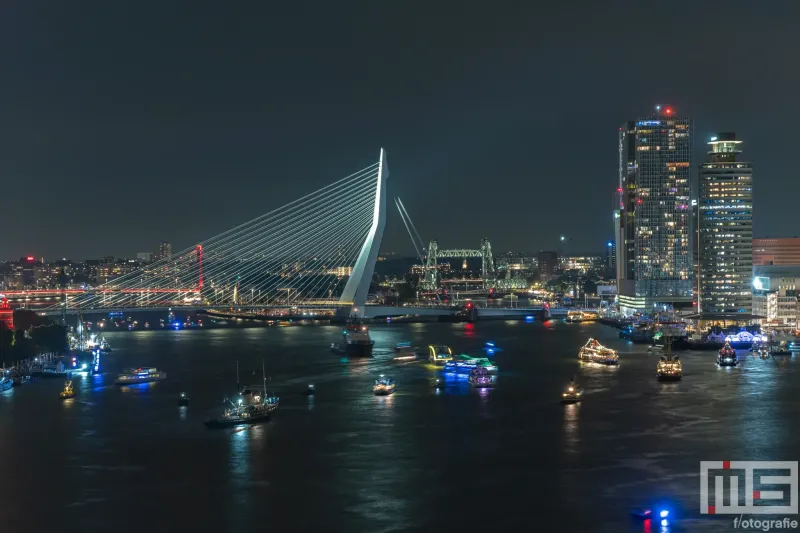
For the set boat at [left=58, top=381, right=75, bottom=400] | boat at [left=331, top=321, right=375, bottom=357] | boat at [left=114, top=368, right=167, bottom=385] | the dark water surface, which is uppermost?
boat at [left=331, top=321, right=375, bottom=357]

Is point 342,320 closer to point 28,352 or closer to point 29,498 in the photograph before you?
point 28,352

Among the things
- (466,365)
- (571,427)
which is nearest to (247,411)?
(571,427)

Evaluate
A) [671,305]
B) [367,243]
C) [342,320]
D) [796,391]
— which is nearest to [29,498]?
[796,391]

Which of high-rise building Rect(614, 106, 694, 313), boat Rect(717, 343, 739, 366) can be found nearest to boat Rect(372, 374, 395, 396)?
boat Rect(717, 343, 739, 366)

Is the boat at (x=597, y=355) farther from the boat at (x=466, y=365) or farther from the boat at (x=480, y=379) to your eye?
the boat at (x=480, y=379)

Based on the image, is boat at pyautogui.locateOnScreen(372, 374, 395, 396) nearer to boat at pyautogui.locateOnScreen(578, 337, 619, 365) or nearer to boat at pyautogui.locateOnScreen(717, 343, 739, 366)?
boat at pyautogui.locateOnScreen(578, 337, 619, 365)

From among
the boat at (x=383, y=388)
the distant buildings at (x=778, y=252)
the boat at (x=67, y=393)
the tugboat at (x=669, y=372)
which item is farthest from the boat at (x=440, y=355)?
the distant buildings at (x=778, y=252)

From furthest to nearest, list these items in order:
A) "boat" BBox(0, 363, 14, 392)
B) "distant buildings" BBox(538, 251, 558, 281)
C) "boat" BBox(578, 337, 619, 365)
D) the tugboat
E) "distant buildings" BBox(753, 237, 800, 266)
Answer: "distant buildings" BBox(538, 251, 558, 281), "distant buildings" BBox(753, 237, 800, 266), "boat" BBox(578, 337, 619, 365), the tugboat, "boat" BBox(0, 363, 14, 392)
